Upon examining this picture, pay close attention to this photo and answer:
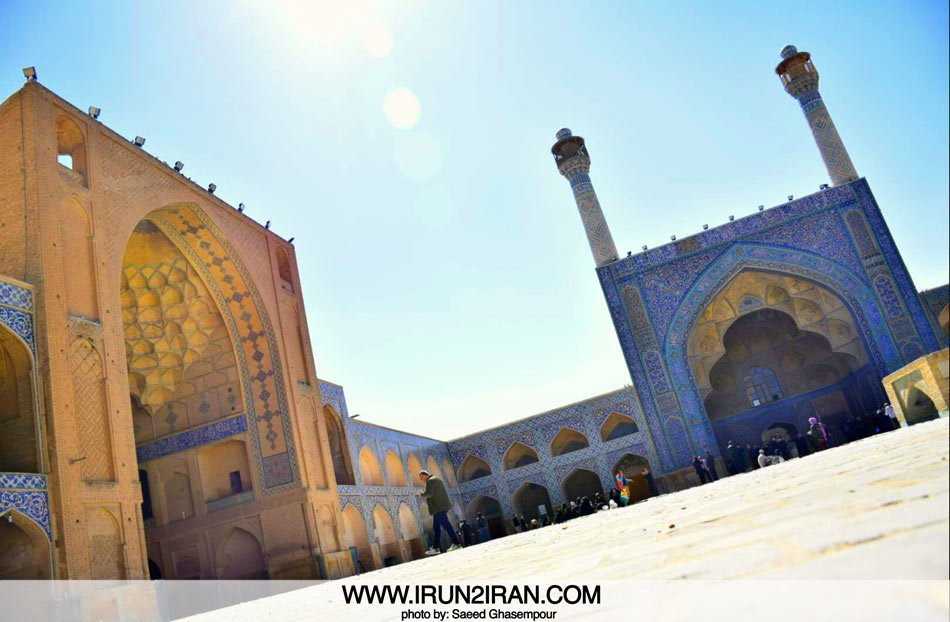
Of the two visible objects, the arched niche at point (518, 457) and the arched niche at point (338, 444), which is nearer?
the arched niche at point (338, 444)

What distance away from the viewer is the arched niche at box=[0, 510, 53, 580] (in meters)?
6.92

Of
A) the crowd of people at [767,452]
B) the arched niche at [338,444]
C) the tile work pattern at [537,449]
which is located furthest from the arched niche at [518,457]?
the arched niche at [338,444]

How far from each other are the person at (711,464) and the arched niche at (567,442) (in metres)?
8.08


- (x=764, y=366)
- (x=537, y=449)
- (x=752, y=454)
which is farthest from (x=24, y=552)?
(x=537, y=449)

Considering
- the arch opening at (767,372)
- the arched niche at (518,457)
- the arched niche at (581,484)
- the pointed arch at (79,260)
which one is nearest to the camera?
the pointed arch at (79,260)

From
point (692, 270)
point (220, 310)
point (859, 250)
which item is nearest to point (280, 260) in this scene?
point (220, 310)

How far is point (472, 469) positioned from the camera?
22844 mm

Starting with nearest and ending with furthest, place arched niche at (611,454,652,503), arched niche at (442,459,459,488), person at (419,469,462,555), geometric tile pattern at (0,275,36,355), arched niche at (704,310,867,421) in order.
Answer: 1. person at (419,469,462,555)
2. geometric tile pattern at (0,275,36,355)
3. arched niche at (704,310,867,421)
4. arched niche at (611,454,652,503)
5. arched niche at (442,459,459,488)

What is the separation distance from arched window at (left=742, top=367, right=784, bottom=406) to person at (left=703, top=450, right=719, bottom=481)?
403 cm

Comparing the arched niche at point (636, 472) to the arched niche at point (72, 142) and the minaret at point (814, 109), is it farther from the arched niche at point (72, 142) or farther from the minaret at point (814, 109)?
the arched niche at point (72, 142)

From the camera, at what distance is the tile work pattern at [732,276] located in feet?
44.5

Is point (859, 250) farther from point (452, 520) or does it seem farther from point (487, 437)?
point (452, 520)

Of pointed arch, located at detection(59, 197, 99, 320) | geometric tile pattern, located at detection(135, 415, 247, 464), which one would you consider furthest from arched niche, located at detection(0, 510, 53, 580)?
geometric tile pattern, located at detection(135, 415, 247, 464)

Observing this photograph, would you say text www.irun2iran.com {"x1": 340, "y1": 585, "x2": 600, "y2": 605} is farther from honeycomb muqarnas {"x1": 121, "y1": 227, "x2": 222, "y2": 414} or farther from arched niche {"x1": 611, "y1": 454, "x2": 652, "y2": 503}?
arched niche {"x1": 611, "y1": 454, "x2": 652, "y2": 503}
